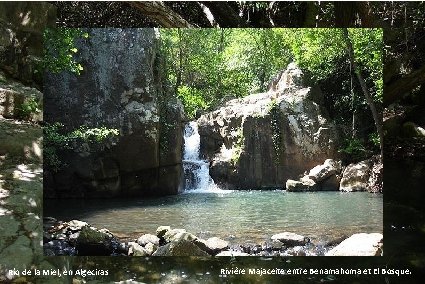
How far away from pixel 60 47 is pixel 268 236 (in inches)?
88.1

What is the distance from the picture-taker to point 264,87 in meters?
3.91

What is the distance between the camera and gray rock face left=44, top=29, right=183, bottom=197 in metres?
3.90

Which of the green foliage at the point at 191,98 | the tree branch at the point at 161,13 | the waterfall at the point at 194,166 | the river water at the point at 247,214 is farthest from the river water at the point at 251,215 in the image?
the tree branch at the point at 161,13

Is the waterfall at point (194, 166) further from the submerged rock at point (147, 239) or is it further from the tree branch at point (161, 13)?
the tree branch at point (161, 13)

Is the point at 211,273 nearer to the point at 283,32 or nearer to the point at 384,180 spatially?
the point at 384,180

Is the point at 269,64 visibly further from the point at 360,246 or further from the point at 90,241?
the point at 90,241

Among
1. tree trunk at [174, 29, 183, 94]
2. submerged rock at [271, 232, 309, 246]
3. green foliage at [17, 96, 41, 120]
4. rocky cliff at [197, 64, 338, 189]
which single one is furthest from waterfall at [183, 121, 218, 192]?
green foliage at [17, 96, 41, 120]

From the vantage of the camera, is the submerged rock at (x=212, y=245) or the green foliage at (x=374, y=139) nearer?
the submerged rock at (x=212, y=245)

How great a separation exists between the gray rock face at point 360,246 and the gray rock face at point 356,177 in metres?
0.38

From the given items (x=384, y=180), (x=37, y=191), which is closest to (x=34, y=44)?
(x=37, y=191)

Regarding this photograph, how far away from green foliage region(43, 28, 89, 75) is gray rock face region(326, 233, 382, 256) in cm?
256

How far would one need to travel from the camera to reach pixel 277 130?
4.03 m

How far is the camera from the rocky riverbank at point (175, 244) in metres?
3.65

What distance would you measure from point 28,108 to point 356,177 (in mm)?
2831
